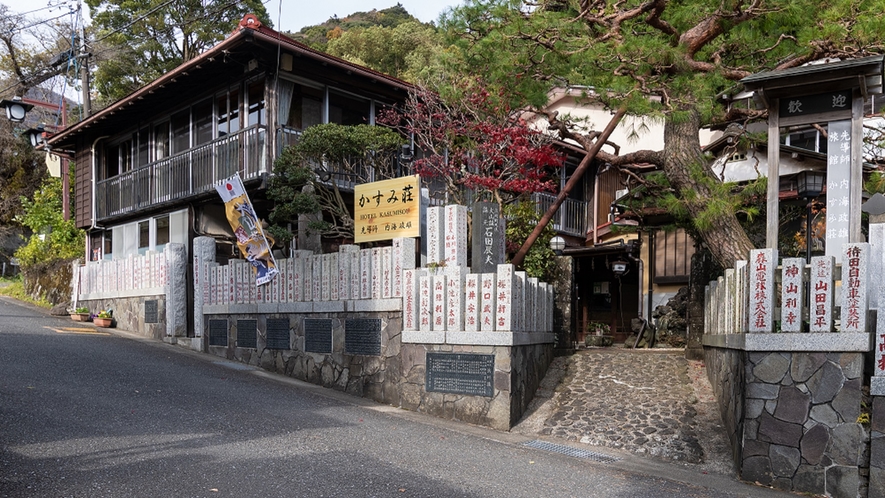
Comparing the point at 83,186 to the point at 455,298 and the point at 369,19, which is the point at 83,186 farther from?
the point at 369,19

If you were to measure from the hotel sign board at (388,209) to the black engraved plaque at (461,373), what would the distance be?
2323mm

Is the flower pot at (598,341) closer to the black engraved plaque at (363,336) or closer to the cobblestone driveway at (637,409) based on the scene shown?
the cobblestone driveway at (637,409)

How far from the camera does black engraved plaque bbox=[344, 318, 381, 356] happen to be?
1194 cm

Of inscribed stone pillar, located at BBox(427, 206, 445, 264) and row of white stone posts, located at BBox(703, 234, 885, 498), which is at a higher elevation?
inscribed stone pillar, located at BBox(427, 206, 445, 264)

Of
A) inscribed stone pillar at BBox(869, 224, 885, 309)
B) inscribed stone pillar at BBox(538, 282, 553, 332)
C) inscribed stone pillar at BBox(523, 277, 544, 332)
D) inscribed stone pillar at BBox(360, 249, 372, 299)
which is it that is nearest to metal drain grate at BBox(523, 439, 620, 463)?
inscribed stone pillar at BBox(523, 277, 544, 332)

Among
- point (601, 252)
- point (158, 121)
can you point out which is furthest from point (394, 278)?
point (158, 121)

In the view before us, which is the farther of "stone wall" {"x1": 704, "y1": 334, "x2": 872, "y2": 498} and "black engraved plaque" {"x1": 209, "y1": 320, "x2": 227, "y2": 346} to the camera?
"black engraved plaque" {"x1": 209, "y1": 320, "x2": 227, "y2": 346}

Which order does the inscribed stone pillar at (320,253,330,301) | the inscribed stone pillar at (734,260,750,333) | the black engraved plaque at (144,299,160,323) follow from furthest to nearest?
the black engraved plaque at (144,299,160,323) → the inscribed stone pillar at (320,253,330,301) → the inscribed stone pillar at (734,260,750,333)

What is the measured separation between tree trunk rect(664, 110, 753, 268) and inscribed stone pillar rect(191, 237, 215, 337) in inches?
426

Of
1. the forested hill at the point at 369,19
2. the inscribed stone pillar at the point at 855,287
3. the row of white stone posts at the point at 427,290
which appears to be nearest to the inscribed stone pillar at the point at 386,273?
the row of white stone posts at the point at 427,290

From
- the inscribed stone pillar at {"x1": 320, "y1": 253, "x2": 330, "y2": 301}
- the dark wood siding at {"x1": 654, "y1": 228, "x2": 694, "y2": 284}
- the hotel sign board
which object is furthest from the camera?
the dark wood siding at {"x1": 654, "y1": 228, "x2": 694, "y2": 284}

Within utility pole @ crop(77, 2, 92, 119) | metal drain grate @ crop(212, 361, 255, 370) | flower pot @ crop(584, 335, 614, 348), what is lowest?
flower pot @ crop(584, 335, 614, 348)

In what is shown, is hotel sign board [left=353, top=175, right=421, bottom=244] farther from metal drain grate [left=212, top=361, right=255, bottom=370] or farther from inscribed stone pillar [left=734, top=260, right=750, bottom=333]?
inscribed stone pillar [left=734, top=260, right=750, bottom=333]

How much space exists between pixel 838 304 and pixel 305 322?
9240mm
